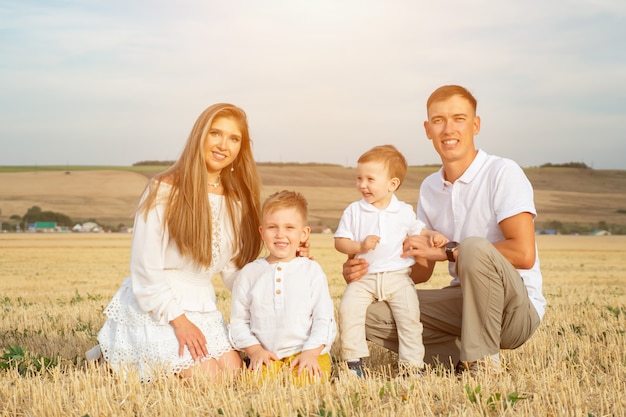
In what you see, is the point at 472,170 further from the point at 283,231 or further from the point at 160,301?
the point at 160,301

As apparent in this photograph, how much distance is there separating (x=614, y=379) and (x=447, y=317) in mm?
1489

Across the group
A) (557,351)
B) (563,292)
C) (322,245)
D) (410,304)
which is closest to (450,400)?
(410,304)

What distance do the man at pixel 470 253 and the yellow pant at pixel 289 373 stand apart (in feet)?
2.36

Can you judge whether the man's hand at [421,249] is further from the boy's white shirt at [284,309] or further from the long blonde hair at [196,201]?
the long blonde hair at [196,201]

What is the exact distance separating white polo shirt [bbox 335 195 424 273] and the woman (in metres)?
0.98

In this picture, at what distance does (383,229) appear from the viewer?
6293 millimetres

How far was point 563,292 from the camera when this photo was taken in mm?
15156

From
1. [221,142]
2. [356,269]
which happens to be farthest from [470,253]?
[221,142]

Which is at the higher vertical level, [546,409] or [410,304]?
[410,304]

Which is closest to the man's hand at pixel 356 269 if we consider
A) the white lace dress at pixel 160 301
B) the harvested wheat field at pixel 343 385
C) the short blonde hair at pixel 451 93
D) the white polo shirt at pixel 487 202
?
the harvested wheat field at pixel 343 385

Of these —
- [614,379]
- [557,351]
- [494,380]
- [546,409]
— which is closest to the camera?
[546,409]

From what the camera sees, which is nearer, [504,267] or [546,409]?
[546,409]

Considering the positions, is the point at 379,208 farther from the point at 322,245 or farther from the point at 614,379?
the point at 322,245

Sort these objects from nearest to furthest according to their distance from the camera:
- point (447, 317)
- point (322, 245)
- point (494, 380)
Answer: point (494, 380), point (447, 317), point (322, 245)
